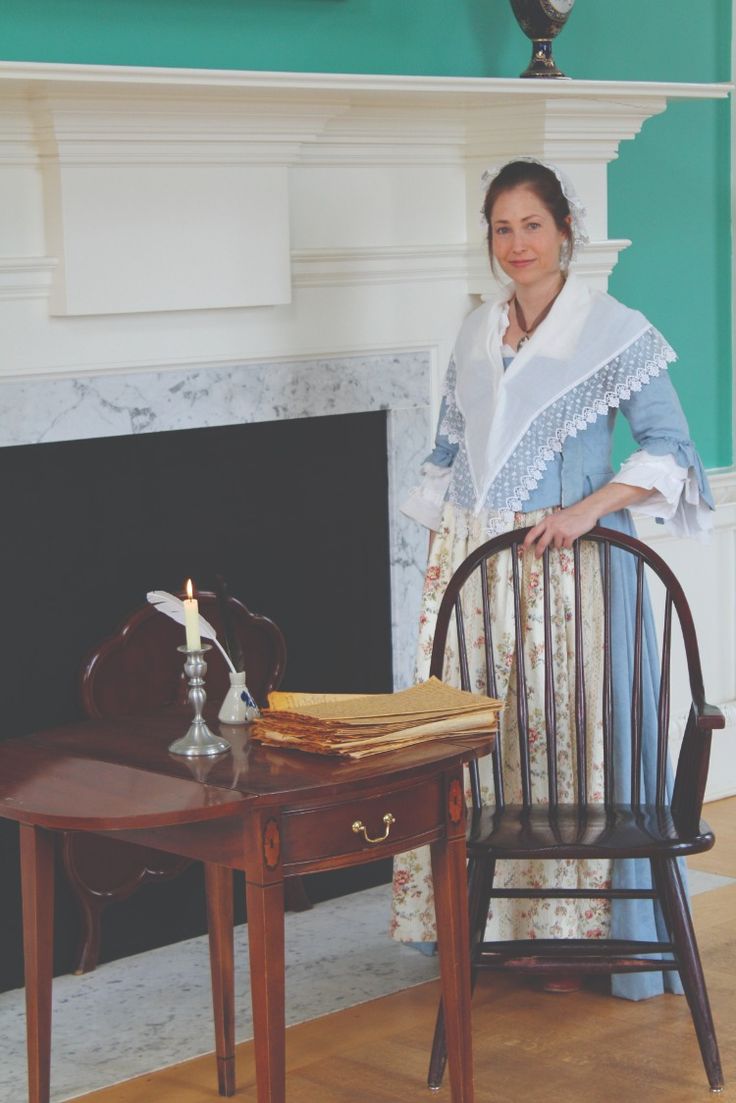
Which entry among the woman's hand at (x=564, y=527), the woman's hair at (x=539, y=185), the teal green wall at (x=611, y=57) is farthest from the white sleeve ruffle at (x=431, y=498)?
the teal green wall at (x=611, y=57)

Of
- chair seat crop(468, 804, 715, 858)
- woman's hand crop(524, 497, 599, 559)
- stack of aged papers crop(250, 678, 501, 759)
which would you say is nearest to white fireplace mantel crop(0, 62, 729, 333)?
woman's hand crop(524, 497, 599, 559)

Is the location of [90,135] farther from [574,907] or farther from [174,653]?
[574,907]

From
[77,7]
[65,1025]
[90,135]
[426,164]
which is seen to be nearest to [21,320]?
[90,135]

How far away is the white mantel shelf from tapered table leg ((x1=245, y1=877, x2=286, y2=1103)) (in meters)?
1.39

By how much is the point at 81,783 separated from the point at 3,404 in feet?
3.43

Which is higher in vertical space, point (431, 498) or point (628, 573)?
point (431, 498)

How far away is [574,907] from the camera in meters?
3.29

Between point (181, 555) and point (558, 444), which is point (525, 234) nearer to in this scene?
point (558, 444)

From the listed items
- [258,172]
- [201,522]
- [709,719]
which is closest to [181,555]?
[201,522]

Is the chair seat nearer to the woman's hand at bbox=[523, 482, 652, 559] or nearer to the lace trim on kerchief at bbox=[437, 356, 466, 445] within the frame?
the woman's hand at bbox=[523, 482, 652, 559]

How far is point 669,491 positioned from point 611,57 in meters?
1.53

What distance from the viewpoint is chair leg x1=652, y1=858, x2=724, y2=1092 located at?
2.84 meters

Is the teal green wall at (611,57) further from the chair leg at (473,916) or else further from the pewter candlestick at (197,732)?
the chair leg at (473,916)

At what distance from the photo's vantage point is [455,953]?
2535 mm
